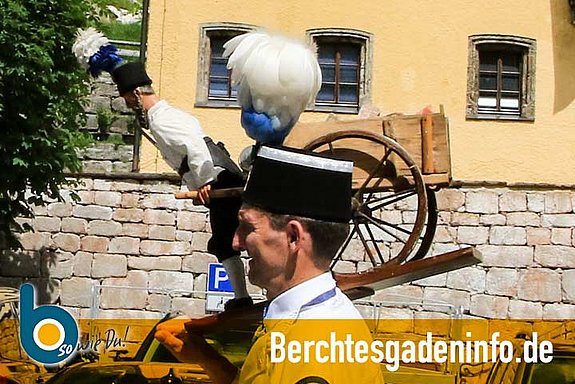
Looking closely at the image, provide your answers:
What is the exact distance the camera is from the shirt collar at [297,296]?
89.0 inches

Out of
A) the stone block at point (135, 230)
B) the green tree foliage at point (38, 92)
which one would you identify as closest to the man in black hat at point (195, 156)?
the green tree foliage at point (38, 92)

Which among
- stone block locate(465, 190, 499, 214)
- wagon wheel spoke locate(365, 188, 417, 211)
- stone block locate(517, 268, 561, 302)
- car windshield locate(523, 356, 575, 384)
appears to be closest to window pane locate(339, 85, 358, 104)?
stone block locate(465, 190, 499, 214)

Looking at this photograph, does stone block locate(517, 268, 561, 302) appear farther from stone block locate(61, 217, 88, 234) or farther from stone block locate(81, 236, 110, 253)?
stone block locate(61, 217, 88, 234)

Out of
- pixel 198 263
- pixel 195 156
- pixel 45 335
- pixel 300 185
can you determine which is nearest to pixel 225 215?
pixel 195 156

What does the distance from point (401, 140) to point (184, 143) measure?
100cm

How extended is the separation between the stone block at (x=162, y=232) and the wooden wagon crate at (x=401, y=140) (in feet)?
24.6

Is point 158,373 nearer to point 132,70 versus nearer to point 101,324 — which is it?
point 132,70

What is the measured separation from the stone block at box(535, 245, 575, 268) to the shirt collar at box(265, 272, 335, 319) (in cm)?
917

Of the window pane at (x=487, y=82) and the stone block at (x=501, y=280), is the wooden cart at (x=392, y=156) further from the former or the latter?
the window pane at (x=487, y=82)

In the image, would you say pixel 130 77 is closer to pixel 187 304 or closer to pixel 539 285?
pixel 187 304

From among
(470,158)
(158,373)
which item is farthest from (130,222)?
(158,373)

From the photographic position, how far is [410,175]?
3.78 meters

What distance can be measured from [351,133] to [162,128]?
2.65 feet

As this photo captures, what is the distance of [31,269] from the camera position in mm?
11219
